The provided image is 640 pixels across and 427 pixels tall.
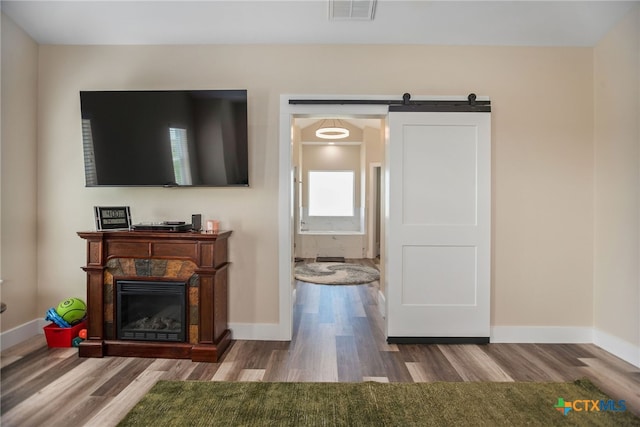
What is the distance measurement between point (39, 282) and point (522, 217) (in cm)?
458

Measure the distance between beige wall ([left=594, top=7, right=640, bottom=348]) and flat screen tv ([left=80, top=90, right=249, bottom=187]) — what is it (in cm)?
319

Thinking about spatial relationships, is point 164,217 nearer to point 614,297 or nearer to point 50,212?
point 50,212

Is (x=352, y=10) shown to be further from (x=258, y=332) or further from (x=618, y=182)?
(x=258, y=332)

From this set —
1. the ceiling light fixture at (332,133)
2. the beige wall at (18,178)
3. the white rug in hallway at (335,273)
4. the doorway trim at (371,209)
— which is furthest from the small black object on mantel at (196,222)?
the doorway trim at (371,209)

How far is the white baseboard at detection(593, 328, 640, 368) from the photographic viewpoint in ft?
8.77

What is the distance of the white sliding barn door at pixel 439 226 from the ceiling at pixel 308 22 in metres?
0.73

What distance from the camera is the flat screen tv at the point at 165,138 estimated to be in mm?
2961

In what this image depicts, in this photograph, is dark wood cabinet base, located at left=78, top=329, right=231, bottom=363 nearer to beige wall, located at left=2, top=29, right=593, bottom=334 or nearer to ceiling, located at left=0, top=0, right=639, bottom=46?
beige wall, located at left=2, top=29, right=593, bottom=334

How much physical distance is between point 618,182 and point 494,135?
106 cm

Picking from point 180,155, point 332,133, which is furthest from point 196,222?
→ point 332,133

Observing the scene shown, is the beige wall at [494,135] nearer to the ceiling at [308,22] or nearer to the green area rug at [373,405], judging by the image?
the ceiling at [308,22]

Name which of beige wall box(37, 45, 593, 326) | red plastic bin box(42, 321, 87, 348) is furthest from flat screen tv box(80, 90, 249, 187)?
red plastic bin box(42, 321, 87, 348)

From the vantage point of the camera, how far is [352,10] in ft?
8.97

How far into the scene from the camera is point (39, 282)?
10.5 feet
